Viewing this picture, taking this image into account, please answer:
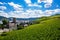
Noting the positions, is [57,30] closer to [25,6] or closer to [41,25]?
[41,25]

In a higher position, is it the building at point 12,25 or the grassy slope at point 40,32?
the building at point 12,25

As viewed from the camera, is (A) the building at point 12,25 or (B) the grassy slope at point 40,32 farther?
(A) the building at point 12,25

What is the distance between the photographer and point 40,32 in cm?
306

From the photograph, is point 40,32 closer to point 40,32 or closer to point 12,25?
point 40,32

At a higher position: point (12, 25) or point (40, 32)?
point (12, 25)

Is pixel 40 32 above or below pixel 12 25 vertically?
below

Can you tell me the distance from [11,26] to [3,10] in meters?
0.31

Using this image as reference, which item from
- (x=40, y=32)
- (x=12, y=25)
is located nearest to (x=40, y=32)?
(x=40, y=32)

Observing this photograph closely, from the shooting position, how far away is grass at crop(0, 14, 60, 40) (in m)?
3.01

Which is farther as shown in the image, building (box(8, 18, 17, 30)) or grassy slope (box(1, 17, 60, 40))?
building (box(8, 18, 17, 30))

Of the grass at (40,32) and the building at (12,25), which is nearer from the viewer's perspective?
the grass at (40,32)

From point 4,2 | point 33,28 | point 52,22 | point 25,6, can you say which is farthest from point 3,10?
point 52,22

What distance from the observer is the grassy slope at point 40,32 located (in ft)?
9.87

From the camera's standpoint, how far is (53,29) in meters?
3.06
